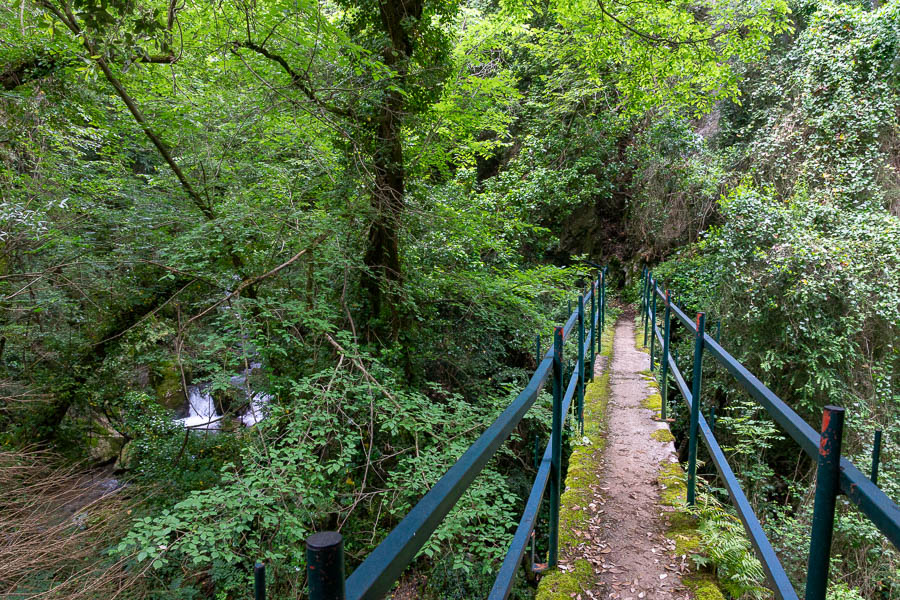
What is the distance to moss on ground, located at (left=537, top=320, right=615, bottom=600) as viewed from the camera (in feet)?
7.61

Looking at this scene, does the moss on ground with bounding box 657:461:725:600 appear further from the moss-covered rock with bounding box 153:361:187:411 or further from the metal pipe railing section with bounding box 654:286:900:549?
the moss-covered rock with bounding box 153:361:187:411

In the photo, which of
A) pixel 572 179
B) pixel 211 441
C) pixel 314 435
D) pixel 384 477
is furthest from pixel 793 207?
pixel 211 441

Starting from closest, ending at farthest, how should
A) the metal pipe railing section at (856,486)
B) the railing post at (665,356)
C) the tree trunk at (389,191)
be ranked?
the metal pipe railing section at (856,486) → the railing post at (665,356) → the tree trunk at (389,191)

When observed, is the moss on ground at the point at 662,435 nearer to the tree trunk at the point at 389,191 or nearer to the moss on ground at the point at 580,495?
the moss on ground at the point at 580,495

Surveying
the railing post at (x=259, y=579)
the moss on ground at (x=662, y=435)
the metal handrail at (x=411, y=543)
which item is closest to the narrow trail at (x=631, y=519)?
the moss on ground at (x=662, y=435)

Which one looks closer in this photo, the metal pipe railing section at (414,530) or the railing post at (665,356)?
the metal pipe railing section at (414,530)

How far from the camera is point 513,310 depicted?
627 centimetres

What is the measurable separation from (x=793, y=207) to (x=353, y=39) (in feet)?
23.5

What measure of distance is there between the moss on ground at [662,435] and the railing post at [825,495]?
3.25 meters

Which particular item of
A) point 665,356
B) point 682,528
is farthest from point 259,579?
point 665,356

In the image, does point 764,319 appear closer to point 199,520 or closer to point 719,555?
point 719,555

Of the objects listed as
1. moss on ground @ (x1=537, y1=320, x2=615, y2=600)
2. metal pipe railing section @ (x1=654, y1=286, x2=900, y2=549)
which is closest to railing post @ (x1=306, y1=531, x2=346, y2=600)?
metal pipe railing section @ (x1=654, y1=286, x2=900, y2=549)

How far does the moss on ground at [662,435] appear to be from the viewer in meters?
4.10

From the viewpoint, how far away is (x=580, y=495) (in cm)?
325
